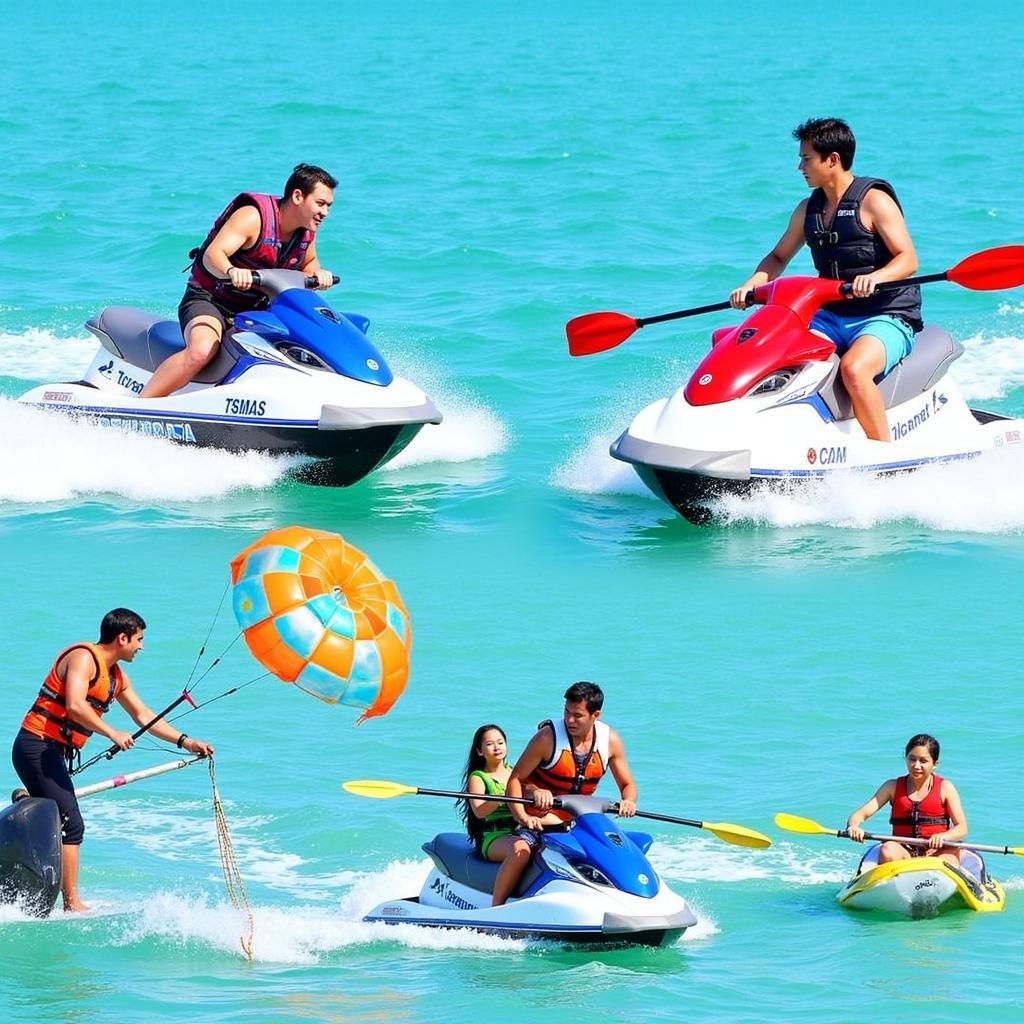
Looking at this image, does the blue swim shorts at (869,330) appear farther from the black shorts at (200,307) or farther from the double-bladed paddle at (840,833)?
the double-bladed paddle at (840,833)

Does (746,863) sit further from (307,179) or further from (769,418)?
(307,179)

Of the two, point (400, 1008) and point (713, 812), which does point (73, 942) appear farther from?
point (713, 812)

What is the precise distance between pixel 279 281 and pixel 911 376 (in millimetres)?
3987

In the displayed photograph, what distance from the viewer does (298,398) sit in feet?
44.4

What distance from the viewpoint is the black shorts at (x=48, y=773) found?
903 cm

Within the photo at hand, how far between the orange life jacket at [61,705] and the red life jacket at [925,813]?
11.3 feet

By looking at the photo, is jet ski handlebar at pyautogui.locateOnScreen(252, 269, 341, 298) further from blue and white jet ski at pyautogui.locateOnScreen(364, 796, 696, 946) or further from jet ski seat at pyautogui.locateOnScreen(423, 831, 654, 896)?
blue and white jet ski at pyautogui.locateOnScreen(364, 796, 696, 946)

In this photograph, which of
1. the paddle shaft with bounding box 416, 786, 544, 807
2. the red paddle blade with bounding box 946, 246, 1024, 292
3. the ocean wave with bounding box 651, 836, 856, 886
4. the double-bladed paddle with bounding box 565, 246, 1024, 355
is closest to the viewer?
the paddle shaft with bounding box 416, 786, 544, 807

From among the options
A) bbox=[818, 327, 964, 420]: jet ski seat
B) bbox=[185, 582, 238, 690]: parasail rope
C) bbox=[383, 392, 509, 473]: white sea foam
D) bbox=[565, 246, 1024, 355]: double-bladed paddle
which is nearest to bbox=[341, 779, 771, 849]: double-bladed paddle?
bbox=[185, 582, 238, 690]: parasail rope

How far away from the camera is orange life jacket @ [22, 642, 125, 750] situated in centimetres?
905

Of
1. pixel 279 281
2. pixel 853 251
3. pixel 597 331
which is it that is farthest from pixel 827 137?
pixel 279 281

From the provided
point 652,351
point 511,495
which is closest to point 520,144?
point 652,351

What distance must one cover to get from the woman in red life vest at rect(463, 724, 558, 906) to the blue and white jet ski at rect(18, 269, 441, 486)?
15.6 ft

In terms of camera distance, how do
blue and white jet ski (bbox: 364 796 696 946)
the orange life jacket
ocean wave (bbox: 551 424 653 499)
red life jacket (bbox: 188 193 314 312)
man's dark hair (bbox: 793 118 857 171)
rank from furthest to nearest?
ocean wave (bbox: 551 424 653 499) < red life jacket (bbox: 188 193 314 312) < man's dark hair (bbox: 793 118 857 171) < the orange life jacket < blue and white jet ski (bbox: 364 796 696 946)
